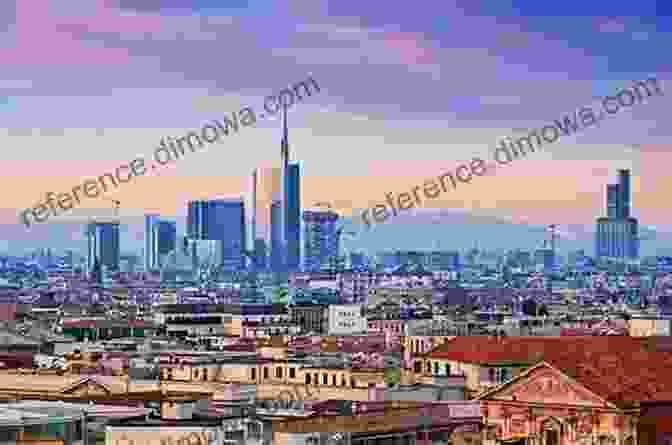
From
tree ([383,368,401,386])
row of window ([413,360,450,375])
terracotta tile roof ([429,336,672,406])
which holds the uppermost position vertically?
terracotta tile roof ([429,336,672,406])

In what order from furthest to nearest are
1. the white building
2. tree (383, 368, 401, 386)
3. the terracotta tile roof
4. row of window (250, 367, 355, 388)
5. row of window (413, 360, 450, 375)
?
the white building, row of window (250, 367, 355, 388), row of window (413, 360, 450, 375), tree (383, 368, 401, 386), the terracotta tile roof

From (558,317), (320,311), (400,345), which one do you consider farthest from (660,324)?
(320,311)

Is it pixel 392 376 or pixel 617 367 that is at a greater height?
pixel 617 367

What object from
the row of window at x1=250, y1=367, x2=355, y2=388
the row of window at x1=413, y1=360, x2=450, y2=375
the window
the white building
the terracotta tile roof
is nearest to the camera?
the terracotta tile roof

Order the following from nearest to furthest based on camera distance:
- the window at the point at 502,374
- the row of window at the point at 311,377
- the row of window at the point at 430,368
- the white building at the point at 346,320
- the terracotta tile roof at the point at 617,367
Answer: the terracotta tile roof at the point at 617,367 → the window at the point at 502,374 → the row of window at the point at 430,368 → the row of window at the point at 311,377 → the white building at the point at 346,320

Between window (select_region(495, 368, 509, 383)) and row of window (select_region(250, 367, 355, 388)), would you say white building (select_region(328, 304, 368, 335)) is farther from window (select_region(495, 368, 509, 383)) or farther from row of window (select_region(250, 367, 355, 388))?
window (select_region(495, 368, 509, 383))

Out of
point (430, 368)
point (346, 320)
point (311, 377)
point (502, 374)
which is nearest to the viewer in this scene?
point (502, 374)

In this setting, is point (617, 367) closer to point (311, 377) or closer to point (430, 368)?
point (430, 368)

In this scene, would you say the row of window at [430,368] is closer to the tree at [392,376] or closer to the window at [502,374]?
the tree at [392,376]

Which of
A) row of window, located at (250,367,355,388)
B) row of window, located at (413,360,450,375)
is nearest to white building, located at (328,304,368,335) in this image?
row of window, located at (250,367,355,388)

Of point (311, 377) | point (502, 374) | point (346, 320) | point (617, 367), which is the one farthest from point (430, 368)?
point (346, 320)

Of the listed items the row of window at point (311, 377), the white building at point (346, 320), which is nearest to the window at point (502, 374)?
the row of window at point (311, 377)
